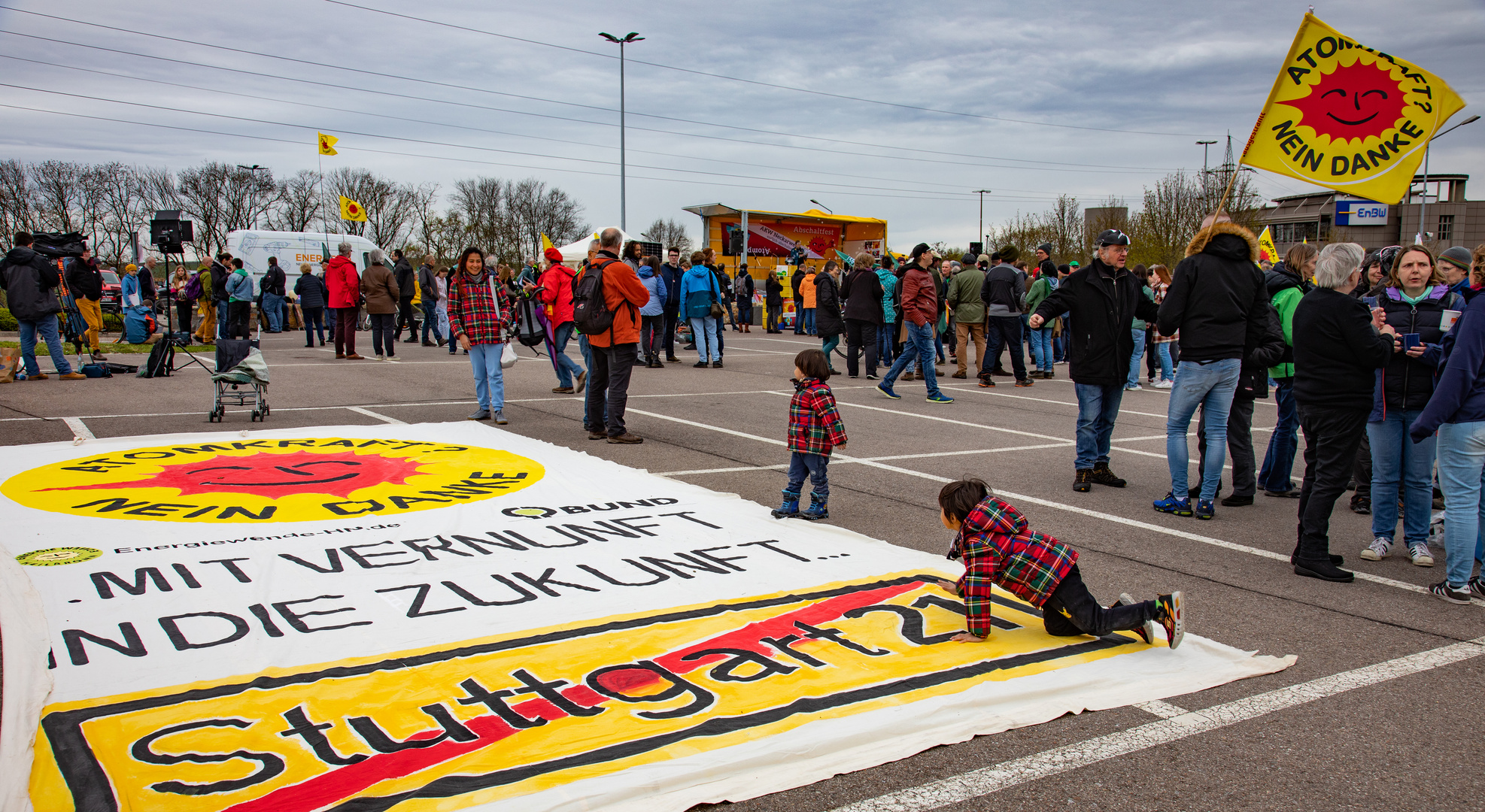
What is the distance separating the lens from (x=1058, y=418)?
11.6 metres

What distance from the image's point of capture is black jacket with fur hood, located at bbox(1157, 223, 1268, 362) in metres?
6.46

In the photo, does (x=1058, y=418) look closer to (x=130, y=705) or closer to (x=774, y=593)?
(x=774, y=593)

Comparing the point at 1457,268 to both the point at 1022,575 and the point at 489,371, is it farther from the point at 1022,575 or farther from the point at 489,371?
the point at 489,371

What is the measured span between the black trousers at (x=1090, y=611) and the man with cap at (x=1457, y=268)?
9.30ft

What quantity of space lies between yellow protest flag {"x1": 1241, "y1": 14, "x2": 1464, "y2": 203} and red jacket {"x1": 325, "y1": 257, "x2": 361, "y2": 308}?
48.2ft

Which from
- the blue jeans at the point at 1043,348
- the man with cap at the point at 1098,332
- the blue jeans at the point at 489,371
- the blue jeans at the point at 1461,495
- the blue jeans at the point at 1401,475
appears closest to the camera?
the blue jeans at the point at 1461,495

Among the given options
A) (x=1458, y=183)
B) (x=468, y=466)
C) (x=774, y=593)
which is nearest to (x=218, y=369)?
(x=468, y=466)

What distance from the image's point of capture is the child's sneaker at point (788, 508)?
6.27 m

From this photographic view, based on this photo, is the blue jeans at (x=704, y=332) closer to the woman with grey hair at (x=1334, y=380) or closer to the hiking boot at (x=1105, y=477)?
A: the hiking boot at (x=1105, y=477)

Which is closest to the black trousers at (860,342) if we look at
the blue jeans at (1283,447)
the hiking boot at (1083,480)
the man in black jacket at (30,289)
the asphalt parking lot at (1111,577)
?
the asphalt parking lot at (1111,577)

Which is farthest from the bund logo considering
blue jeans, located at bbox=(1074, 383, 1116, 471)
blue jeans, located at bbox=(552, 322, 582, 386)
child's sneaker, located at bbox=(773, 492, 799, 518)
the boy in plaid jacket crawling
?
blue jeans, located at bbox=(552, 322, 582, 386)

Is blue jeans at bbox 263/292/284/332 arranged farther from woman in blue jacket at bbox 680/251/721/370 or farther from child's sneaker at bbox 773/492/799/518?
child's sneaker at bbox 773/492/799/518

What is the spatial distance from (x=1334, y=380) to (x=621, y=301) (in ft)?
18.7

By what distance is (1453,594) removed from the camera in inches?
192
